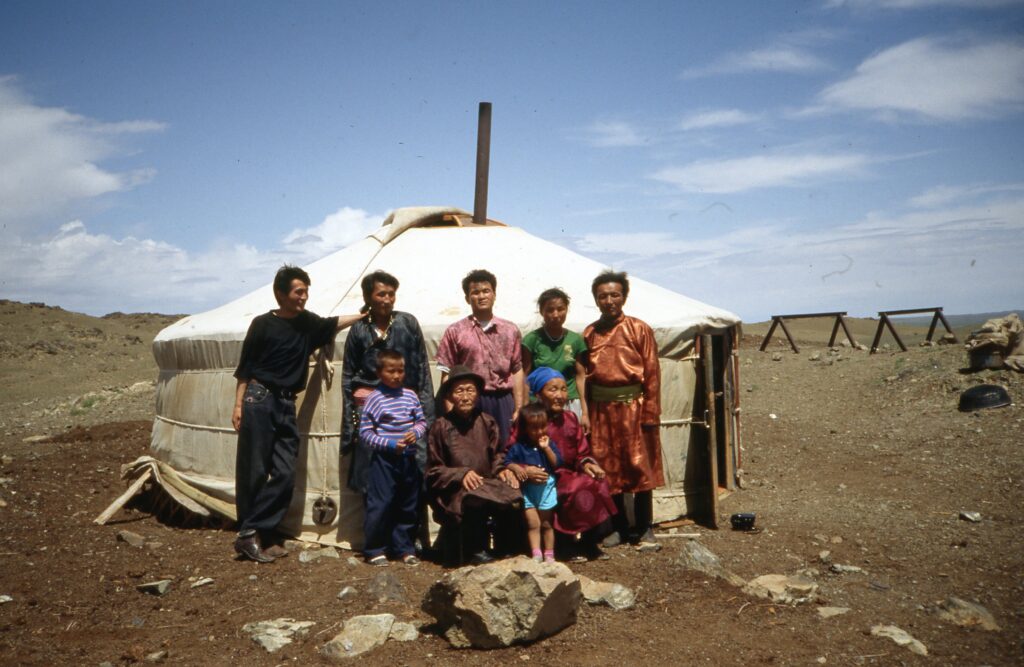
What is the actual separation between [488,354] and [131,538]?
243 centimetres

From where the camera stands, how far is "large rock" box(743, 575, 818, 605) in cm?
358

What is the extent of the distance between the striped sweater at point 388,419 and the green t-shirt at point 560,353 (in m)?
0.71

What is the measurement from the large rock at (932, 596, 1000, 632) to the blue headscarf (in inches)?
77.0

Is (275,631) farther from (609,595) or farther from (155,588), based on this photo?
(609,595)

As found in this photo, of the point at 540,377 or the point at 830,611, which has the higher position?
the point at 540,377

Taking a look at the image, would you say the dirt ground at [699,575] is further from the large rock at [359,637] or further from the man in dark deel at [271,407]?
the man in dark deel at [271,407]

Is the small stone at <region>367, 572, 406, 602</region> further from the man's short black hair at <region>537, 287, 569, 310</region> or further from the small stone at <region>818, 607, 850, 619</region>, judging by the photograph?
the small stone at <region>818, 607, 850, 619</region>

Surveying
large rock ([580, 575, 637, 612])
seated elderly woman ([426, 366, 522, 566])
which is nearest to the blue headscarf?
seated elderly woman ([426, 366, 522, 566])

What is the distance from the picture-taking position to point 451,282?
5312 millimetres

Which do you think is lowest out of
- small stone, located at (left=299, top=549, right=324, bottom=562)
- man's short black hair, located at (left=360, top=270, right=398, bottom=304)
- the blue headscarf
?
small stone, located at (left=299, top=549, right=324, bottom=562)

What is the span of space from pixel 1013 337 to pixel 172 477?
30.5 ft

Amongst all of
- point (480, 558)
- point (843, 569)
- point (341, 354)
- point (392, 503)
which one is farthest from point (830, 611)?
point (341, 354)

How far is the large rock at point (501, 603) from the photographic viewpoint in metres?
3.10

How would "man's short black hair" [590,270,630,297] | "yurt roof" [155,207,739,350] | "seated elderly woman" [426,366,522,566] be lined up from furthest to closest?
"yurt roof" [155,207,739,350], "man's short black hair" [590,270,630,297], "seated elderly woman" [426,366,522,566]
